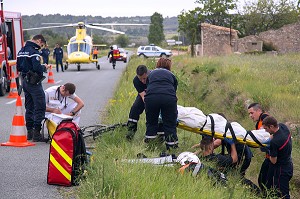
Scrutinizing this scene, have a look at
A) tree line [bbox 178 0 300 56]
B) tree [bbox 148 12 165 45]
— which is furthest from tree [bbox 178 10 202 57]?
tree [bbox 148 12 165 45]

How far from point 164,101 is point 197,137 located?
2437 millimetres

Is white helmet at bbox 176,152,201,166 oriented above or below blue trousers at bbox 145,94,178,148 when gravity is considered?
below

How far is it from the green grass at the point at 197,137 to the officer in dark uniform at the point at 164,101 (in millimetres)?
354

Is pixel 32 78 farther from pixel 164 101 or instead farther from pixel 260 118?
pixel 260 118

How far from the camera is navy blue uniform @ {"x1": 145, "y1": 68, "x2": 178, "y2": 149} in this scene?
10.0m

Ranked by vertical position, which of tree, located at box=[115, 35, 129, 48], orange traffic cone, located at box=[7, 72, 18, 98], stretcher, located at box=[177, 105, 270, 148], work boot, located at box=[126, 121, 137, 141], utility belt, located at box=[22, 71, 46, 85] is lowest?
tree, located at box=[115, 35, 129, 48]

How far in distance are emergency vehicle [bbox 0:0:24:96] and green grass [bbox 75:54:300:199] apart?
5639 millimetres

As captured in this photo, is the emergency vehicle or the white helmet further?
the emergency vehicle

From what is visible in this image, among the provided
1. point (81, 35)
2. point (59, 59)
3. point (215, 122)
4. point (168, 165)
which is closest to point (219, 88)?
point (215, 122)

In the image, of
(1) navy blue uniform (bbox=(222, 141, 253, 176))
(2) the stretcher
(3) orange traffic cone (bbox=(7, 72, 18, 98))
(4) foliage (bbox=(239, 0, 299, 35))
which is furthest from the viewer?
(4) foliage (bbox=(239, 0, 299, 35))

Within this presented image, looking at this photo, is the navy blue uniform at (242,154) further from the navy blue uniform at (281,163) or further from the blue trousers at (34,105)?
the blue trousers at (34,105)

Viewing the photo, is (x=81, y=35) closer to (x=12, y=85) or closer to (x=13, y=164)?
(x=12, y=85)

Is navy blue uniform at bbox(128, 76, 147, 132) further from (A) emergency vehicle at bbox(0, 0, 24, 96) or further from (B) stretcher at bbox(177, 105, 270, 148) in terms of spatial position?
(A) emergency vehicle at bbox(0, 0, 24, 96)

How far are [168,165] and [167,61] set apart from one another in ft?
8.68
